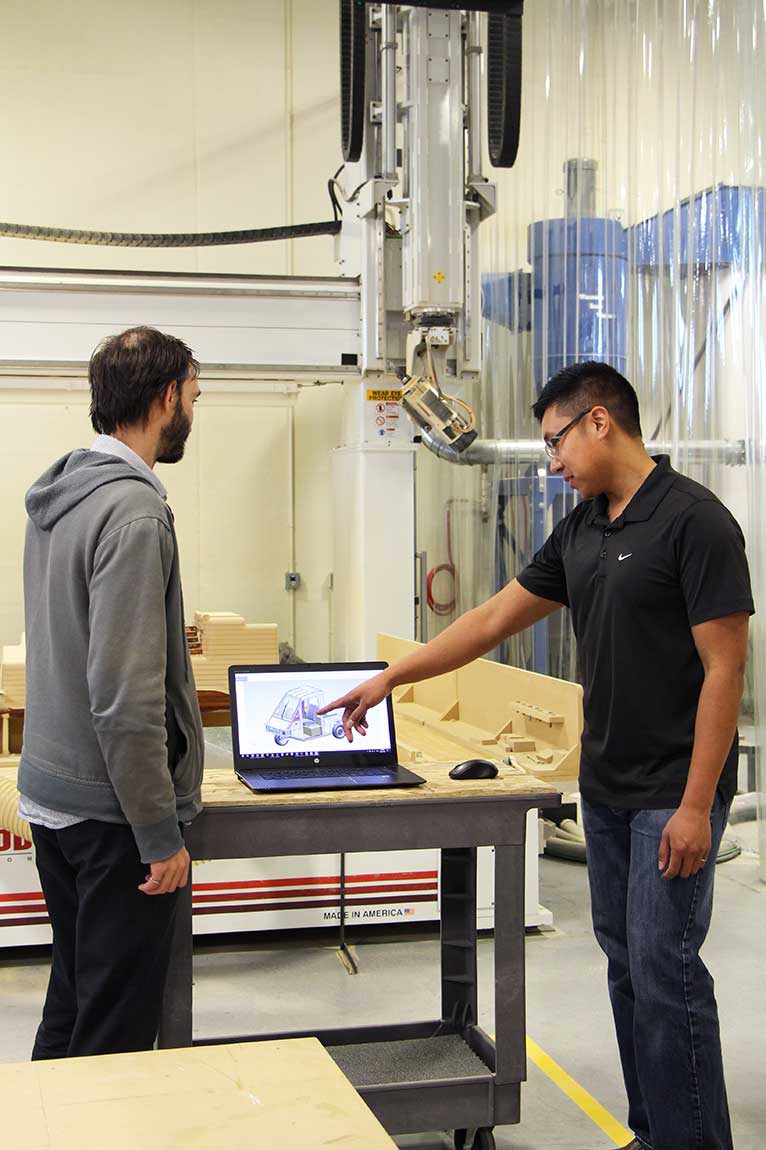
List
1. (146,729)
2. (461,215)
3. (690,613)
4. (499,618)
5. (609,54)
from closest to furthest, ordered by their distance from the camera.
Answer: (146,729) → (690,613) → (499,618) → (461,215) → (609,54)

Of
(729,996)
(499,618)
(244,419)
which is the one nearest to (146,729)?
(499,618)

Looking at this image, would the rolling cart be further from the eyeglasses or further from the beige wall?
the beige wall

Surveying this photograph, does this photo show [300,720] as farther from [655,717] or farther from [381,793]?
[655,717]

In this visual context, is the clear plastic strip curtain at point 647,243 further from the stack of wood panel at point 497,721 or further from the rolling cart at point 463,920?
the rolling cart at point 463,920

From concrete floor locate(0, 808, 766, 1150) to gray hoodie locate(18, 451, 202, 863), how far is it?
106 centimetres

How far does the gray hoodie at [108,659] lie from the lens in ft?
5.44

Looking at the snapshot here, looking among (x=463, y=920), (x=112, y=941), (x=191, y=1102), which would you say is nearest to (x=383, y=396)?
(x=463, y=920)

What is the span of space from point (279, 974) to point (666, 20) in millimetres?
3242

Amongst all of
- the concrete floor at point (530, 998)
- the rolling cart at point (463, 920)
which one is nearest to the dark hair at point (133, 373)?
the rolling cart at point (463, 920)

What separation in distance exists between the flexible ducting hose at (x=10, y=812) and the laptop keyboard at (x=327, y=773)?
0.97 m

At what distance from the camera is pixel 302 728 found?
2197 millimetres

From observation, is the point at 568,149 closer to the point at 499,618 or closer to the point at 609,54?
the point at 609,54

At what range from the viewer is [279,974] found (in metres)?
3.20

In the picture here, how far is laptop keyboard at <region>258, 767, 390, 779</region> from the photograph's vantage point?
6.94 ft
